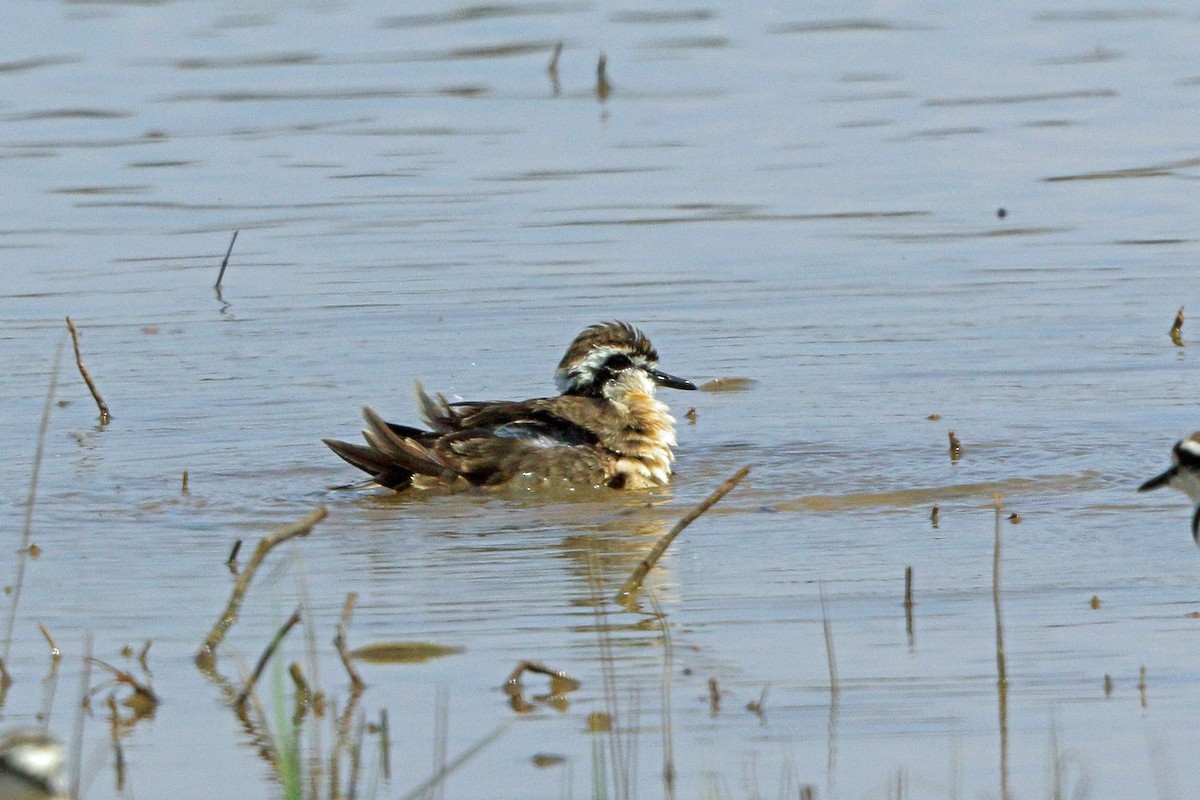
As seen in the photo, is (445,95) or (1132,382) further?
(445,95)

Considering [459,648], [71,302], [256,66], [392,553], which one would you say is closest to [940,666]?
[459,648]

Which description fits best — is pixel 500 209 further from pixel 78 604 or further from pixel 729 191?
pixel 78 604

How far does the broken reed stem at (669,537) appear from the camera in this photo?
680 cm

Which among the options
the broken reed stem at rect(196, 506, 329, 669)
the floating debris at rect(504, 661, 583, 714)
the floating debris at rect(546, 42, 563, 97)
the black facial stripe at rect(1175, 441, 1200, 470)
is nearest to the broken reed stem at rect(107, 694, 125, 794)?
the broken reed stem at rect(196, 506, 329, 669)

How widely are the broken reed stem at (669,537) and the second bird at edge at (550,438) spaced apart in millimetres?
2477

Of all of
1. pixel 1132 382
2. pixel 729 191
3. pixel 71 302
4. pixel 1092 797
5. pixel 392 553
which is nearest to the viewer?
pixel 1092 797

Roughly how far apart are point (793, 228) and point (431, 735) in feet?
30.8

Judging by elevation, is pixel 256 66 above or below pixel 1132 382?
above

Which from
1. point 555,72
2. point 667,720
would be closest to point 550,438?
point 667,720

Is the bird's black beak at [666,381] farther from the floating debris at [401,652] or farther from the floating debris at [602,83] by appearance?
the floating debris at [602,83]

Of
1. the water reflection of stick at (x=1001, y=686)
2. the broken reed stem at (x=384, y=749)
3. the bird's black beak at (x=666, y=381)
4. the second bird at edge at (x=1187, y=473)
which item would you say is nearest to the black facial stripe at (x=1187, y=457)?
the second bird at edge at (x=1187, y=473)

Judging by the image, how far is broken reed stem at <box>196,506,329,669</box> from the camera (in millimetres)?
6094

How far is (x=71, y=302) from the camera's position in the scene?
13.7 meters

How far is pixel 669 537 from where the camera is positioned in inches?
277
